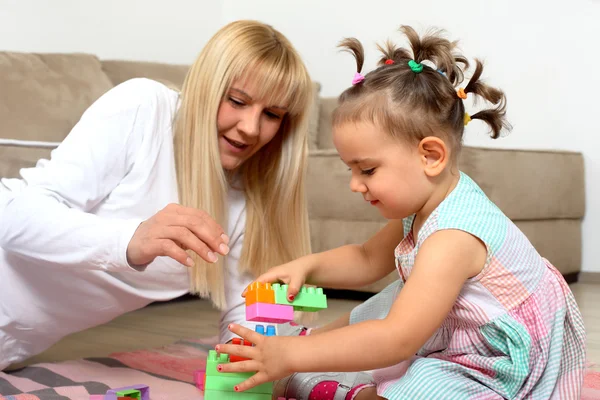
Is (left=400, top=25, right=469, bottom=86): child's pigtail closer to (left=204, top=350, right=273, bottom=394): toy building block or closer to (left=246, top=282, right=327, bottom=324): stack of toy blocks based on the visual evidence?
(left=246, top=282, right=327, bottom=324): stack of toy blocks

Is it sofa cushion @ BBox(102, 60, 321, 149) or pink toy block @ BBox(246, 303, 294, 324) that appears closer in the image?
pink toy block @ BBox(246, 303, 294, 324)

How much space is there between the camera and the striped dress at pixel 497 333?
39.2 inches

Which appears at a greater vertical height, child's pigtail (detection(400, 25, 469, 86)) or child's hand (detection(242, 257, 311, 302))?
child's pigtail (detection(400, 25, 469, 86))

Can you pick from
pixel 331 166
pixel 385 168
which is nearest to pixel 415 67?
pixel 385 168

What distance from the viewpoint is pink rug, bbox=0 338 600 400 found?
130cm

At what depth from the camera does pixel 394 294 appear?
1.21m

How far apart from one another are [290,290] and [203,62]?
0.56 meters

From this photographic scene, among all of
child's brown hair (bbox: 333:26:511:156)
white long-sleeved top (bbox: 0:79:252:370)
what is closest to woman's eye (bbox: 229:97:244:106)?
white long-sleeved top (bbox: 0:79:252:370)

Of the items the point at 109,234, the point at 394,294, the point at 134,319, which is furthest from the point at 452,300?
the point at 134,319

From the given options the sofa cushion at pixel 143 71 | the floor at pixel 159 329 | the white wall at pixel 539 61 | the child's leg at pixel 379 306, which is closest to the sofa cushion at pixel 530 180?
Answer: the white wall at pixel 539 61

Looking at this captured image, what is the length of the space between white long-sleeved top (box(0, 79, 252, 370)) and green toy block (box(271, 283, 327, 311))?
0.31m

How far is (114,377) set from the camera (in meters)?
1.43

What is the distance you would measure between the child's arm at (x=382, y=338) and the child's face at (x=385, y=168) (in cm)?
11

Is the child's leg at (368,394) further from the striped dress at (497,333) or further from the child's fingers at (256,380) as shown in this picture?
the child's fingers at (256,380)
